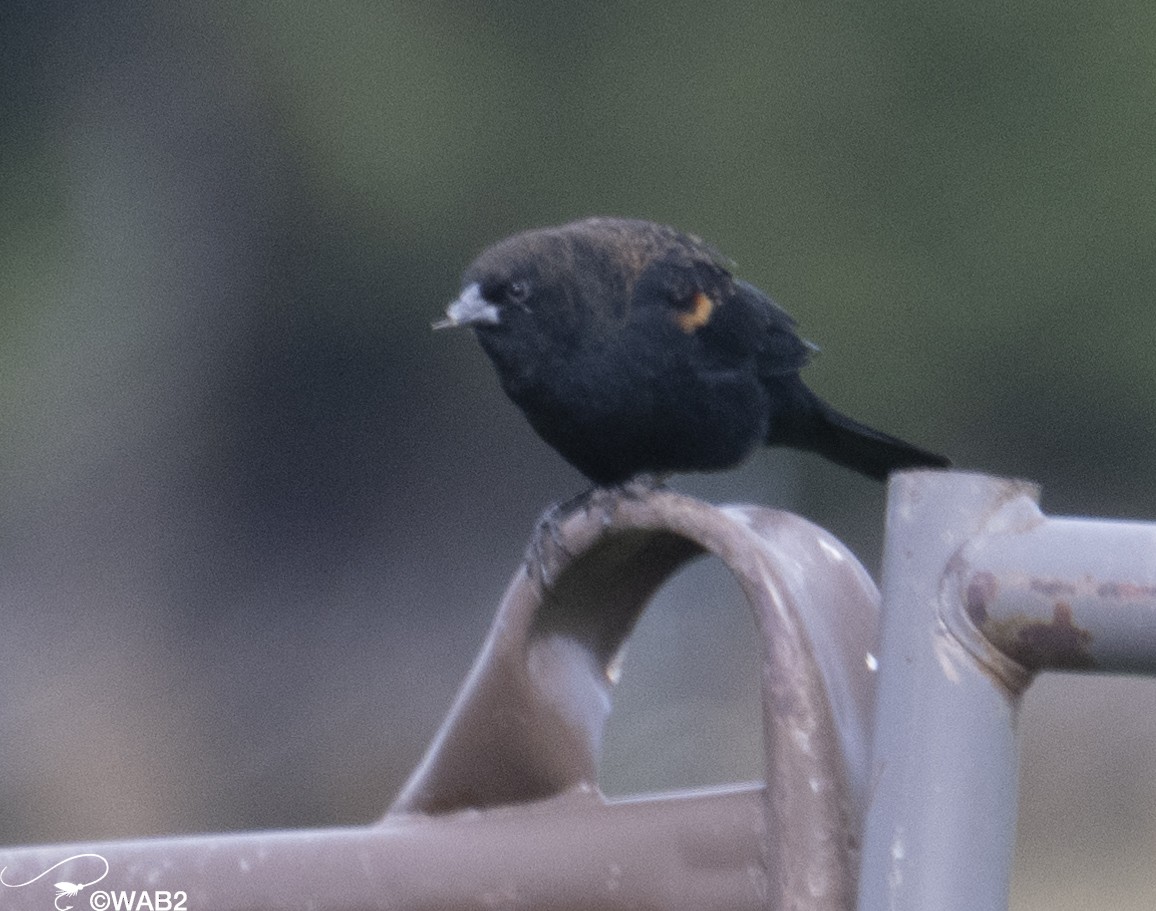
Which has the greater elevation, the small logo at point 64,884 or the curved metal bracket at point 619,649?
the curved metal bracket at point 619,649

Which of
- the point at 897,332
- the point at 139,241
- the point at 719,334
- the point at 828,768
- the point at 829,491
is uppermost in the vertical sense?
the point at 828,768

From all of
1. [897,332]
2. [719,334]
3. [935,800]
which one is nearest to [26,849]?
[935,800]

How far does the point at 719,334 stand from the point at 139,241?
10.3 meters

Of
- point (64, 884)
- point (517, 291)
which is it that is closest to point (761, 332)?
point (517, 291)

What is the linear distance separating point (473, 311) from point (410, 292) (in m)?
10.2

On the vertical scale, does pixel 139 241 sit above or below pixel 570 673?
below

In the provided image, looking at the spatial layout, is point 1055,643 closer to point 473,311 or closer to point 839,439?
point 473,311

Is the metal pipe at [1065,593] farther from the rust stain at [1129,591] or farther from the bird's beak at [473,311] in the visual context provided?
the bird's beak at [473,311]

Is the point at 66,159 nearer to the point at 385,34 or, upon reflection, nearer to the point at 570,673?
the point at 385,34

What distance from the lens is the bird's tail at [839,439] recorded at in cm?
375

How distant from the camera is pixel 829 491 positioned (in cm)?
1280

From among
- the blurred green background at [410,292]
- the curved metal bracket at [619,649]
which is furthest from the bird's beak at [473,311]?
the blurred green background at [410,292]

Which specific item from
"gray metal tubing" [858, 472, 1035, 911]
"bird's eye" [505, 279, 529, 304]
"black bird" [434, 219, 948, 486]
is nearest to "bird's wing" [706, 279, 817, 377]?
"black bird" [434, 219, 948, 486]

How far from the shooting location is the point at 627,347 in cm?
330
